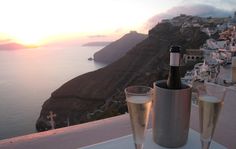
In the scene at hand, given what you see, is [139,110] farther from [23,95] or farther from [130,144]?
[23,95]

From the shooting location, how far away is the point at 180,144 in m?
0.75

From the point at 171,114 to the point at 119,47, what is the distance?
32.5 m

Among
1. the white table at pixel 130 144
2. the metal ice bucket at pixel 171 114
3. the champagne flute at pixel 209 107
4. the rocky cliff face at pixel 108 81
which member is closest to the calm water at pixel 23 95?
the rocky cliff face at pixel 108 81

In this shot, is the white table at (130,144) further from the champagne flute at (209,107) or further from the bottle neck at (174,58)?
the bottle neck at (174,58)

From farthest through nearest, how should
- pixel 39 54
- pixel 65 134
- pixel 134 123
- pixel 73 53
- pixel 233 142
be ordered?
pixel 73 53 → pixel 39 54 → pixel 65 134 → pixel 233 142 → pixel 134 123

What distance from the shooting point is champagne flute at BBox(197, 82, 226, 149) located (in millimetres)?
633

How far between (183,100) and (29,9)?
10595 mm

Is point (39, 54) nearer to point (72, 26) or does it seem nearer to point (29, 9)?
point (72, 26)

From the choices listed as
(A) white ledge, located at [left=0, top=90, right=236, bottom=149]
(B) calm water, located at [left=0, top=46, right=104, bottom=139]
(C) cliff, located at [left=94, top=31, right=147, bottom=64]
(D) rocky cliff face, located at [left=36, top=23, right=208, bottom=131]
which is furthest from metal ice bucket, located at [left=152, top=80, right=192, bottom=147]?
(C) cliff, located at [left=94, top=31, right=147, bottom=64]

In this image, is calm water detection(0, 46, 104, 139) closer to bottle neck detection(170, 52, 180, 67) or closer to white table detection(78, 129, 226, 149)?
white table detection(78, 129, 226, 149)

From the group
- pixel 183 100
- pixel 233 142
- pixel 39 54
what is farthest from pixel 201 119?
pixel 39 54

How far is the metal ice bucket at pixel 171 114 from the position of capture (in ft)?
2.28

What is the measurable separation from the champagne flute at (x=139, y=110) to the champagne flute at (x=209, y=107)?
0.16 metres

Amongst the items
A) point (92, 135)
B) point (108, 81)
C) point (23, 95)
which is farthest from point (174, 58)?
point (108, 81)
